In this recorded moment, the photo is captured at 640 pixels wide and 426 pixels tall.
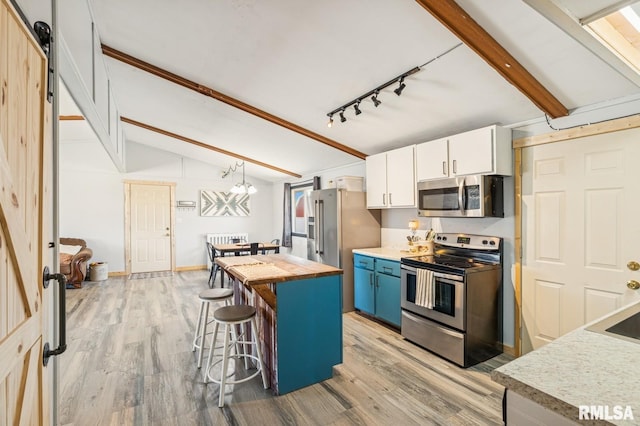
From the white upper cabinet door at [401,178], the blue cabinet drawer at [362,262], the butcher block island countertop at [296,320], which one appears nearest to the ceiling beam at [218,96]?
the white upper cabinet door at [401,178]

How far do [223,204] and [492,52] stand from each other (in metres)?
7.01

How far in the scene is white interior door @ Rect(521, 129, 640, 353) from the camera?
7.29 ft

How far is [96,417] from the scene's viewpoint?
6.73 feet

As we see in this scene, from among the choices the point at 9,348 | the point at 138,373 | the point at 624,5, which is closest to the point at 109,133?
the point at 138,373

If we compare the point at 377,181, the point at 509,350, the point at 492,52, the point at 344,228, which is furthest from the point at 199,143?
the point at 509,350

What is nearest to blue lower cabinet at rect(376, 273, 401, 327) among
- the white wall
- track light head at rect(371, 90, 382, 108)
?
track light head at rect(371, 90, 382, 108)

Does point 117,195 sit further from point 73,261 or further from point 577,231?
point 577,231

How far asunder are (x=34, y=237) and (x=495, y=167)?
3.13 meters

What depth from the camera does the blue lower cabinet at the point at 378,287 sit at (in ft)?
11.4

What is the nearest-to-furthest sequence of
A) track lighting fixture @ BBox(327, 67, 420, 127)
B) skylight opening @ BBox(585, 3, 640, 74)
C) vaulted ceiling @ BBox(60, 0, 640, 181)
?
skylight opening @ BBox(585, 3, 640, 74) → vaulted ceiling @ BBox(60, 0, 640, 181) → track lighting fixture @ BBox(327, 67, 420, 127)

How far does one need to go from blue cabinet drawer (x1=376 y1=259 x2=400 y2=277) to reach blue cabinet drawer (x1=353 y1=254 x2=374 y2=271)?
0.14m

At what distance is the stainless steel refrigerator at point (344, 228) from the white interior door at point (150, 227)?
4.41m

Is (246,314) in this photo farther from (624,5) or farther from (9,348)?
(624,5)

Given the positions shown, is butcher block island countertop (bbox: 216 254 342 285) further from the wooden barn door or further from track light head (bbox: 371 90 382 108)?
track light head (bbox: 371 90 382 108)
